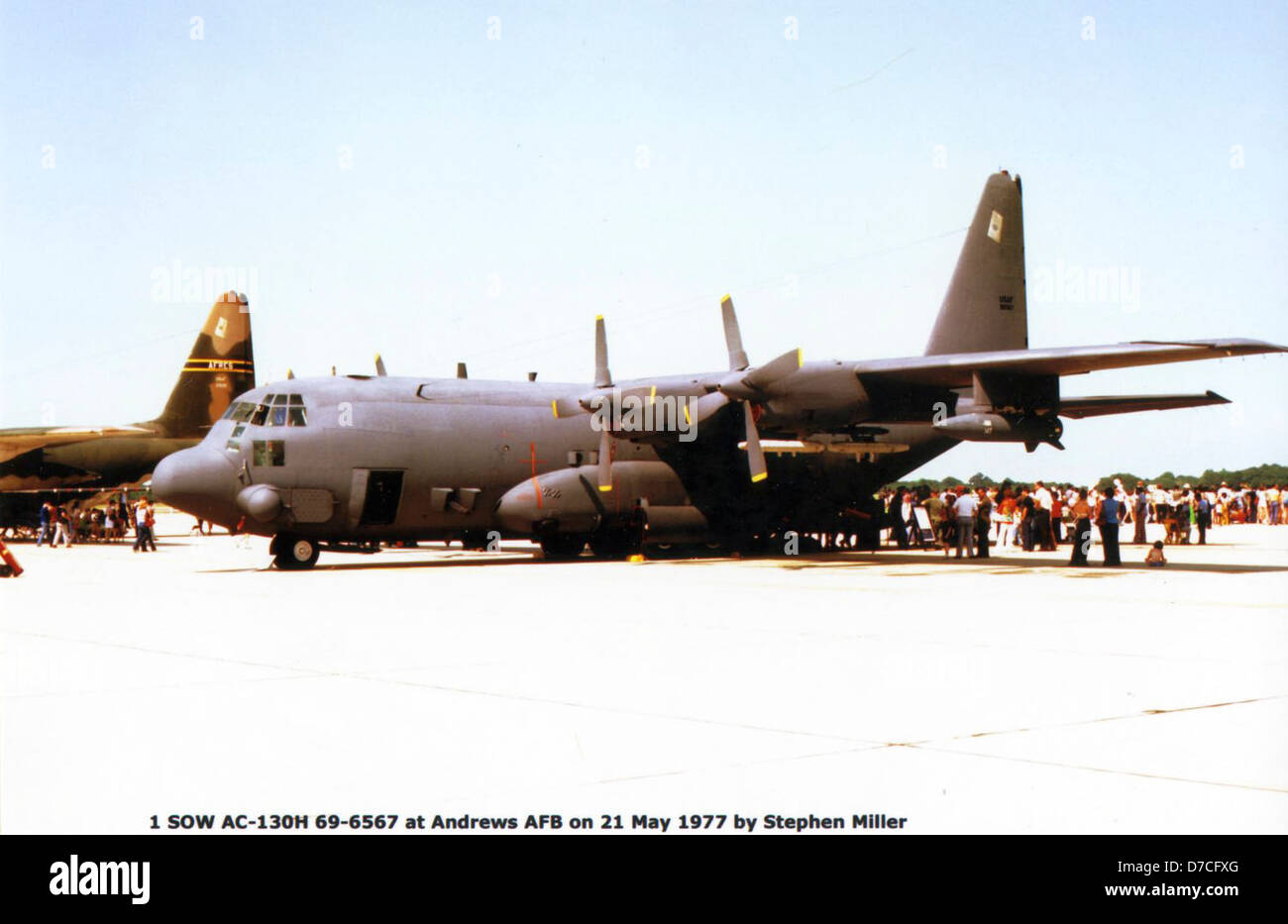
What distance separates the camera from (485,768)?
20.7 feet

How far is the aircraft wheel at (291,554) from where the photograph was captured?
76.9 ft

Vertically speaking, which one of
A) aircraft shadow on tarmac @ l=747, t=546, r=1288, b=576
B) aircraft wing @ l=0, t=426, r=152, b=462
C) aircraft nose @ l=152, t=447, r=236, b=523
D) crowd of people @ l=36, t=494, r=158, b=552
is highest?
aircraft wing @ l=0, t=426, r=152, b=462

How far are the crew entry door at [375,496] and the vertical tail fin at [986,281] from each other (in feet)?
37.5

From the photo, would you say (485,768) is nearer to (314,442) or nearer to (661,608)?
(661,608)

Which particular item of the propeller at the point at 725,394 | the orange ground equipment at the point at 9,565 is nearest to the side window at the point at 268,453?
the orange ground equipment at the point at 9,565

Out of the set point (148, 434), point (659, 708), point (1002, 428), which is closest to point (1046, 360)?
point (1002, 428)

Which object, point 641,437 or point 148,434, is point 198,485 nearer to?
point 641,437

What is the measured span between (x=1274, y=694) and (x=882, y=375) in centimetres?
1455

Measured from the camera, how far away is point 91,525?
4638 centimetres

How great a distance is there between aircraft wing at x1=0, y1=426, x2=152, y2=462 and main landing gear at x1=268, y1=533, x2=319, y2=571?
18184mm

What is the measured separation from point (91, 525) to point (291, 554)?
87.5ft

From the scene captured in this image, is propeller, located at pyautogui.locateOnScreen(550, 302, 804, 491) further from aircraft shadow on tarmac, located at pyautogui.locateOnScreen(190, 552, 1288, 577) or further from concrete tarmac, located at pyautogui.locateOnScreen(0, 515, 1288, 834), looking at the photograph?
concrete tarmac, located at pyautogui.locateOnScreen(0, 515, 1288, 834)

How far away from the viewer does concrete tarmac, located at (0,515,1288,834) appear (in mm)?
5680

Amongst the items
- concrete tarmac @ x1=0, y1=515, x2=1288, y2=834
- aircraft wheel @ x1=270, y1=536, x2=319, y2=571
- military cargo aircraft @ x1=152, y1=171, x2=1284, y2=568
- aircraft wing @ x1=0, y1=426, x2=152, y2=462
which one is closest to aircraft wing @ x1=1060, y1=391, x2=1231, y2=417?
military cargo aircraft @ x1=152, y1=171, x2=1284, y2=568
